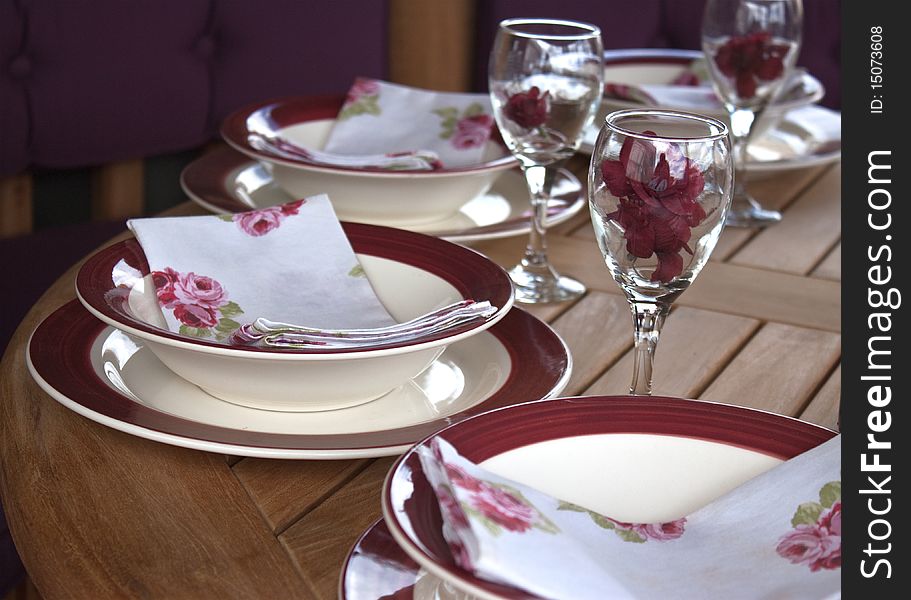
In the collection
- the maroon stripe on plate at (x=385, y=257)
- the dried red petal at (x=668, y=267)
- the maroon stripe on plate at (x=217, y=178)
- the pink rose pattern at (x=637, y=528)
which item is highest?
the dried red petal at (x=668, y=267)

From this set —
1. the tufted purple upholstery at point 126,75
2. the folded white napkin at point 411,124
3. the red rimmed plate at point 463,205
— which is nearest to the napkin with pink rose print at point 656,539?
the red rimmed plate at point 463,205

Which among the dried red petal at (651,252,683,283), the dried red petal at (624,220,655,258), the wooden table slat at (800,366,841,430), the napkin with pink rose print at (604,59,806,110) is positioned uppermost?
the dried red petal at (624,220,655,258)

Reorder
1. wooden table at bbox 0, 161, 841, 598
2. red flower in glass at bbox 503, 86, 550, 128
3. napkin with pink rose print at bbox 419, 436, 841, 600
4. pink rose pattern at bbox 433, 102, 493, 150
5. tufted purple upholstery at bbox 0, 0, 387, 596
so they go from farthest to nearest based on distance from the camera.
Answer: tufted purple upholstery at bbox 0, 0, 387, 596, pink rose pattern at bbox 433, 102, 493, 150, red flower in glass at bbox 503, 86, 550, 128, wooden table at bbox 0, 161, 841, 598, napkin with pink rose print at bbox 419, 436, 841, 600

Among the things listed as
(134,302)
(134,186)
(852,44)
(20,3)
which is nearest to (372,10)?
(134,186)

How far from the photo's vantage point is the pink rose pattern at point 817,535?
1.51 ft

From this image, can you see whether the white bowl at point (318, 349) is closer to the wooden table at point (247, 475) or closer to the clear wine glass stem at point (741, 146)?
the wooden table at point (247, 475)

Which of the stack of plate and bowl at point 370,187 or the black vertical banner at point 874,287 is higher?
the black vertical banner at point 874,287

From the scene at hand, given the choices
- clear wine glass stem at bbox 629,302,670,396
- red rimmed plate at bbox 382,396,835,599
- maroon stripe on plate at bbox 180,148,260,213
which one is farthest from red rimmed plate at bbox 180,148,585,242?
red rimmed plate at bbox 382,396,835,599

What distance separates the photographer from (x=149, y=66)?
1.67 meters

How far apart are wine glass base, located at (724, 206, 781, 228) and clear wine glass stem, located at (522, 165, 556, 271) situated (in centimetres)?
27

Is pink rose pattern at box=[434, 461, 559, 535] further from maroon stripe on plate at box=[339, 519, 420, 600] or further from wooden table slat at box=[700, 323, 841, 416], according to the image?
wooden table slat at box=[700, 323, 841, 416]

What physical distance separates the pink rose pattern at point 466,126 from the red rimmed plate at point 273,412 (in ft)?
1.30

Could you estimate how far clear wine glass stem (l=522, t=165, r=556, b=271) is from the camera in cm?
94

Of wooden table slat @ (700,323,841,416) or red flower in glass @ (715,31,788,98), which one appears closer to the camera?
wooden table slat @ (700,323,841,416)
